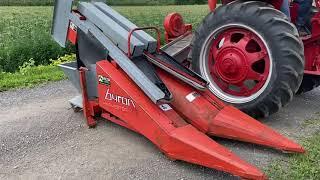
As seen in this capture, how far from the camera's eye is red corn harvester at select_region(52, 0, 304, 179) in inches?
150

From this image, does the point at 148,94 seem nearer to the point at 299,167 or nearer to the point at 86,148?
the point at 86,148

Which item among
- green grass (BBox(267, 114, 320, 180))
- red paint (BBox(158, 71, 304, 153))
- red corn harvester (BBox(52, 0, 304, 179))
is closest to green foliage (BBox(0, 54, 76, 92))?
red corn harvester (BBox(52, 0, 304, 179))

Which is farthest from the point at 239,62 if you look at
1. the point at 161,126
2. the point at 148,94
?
the point at 161,126

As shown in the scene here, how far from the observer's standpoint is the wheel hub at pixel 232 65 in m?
4.71

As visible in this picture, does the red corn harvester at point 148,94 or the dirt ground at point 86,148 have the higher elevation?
the red corn harvester at point 148,94

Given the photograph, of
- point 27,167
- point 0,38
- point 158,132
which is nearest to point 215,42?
point 158,132

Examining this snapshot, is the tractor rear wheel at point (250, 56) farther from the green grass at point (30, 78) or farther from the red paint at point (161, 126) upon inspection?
the green grass at point (30, 78)

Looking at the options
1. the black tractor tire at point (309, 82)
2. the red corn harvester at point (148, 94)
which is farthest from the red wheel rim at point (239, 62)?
the black tractor tire at point (309, 82)

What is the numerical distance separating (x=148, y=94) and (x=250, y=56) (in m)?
1.22

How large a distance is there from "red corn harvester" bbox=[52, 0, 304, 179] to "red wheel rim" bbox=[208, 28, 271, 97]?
404 mm

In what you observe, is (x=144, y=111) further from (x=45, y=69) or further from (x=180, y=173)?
(x=45, y=69)

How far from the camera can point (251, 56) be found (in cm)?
466

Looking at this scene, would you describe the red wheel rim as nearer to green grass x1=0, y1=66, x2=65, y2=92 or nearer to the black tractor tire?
the black tractor tire

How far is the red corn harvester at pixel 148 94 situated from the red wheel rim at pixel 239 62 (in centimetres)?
40
